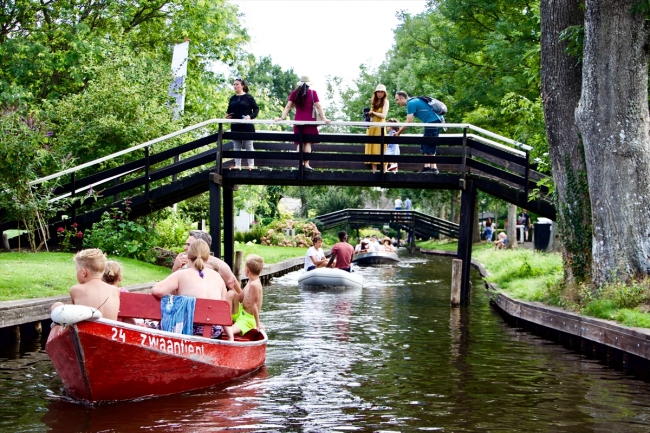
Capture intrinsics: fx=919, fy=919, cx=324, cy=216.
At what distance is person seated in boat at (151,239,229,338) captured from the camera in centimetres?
1008

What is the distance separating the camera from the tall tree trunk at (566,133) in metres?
15.2

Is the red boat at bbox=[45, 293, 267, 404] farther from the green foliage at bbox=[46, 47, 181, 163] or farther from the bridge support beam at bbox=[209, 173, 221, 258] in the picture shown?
the green foliage at bbox=[46, 47, 181, 163]

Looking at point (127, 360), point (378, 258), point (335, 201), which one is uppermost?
point (335, 201)

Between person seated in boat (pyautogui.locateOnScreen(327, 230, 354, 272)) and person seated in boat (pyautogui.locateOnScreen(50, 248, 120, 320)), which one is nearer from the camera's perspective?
person seated in boat (pyautogui.locateOnScreen(50, 248, 120, 320))

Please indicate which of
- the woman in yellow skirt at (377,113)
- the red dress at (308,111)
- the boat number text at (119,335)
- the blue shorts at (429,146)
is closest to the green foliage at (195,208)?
the red dress at (308,111)

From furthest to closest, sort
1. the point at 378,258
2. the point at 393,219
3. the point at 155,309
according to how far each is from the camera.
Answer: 1. the point at 393,219
2. the point at 378,258
3. the point at 155,309

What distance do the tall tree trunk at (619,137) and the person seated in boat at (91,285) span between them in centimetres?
770

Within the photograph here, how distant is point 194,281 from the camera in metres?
10.2

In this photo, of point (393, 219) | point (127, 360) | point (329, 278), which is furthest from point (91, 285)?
point (393, 219)

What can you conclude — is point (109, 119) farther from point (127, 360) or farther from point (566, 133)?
point (127, 360)

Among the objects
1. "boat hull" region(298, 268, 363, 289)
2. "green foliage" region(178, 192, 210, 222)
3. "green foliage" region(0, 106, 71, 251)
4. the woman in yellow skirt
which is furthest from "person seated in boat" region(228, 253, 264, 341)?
"green foliage" region(178, 192, 210, 222)

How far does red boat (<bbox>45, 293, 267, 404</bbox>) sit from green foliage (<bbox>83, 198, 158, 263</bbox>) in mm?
10205

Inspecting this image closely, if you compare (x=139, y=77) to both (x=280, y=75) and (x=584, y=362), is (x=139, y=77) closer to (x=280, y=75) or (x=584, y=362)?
(x=584, y=362)

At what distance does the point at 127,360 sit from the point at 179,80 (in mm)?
19861
